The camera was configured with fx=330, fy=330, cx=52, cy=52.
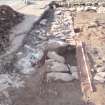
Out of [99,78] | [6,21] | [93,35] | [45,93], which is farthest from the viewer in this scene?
[6,21]

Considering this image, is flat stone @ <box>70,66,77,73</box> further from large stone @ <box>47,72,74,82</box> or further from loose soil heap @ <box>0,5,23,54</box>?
loose soil heap @ <box>0,5,23,54</box>

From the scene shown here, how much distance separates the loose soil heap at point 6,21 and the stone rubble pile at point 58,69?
51.6 inches

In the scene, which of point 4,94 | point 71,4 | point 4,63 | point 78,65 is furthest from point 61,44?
point 71,4

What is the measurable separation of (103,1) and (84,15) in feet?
6.30

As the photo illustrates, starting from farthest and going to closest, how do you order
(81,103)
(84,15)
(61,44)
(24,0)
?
(24,0), (84,15), (61,44), (81,103)

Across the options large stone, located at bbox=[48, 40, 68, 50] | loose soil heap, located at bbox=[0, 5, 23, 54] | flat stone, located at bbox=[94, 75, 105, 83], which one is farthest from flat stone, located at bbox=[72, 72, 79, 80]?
loose soil heap, located at bbox=[0, 5, 23, 54]

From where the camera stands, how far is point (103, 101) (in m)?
6.56

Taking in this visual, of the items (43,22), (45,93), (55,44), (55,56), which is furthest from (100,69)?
(43,22)

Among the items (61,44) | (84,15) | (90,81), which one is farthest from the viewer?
(84,15)

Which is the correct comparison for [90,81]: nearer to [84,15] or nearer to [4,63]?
[4,63]

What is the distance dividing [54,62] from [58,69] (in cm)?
41

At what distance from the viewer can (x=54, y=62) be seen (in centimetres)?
820

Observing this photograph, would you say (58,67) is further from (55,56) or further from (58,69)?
(55,56)

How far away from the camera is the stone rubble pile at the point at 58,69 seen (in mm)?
7504
